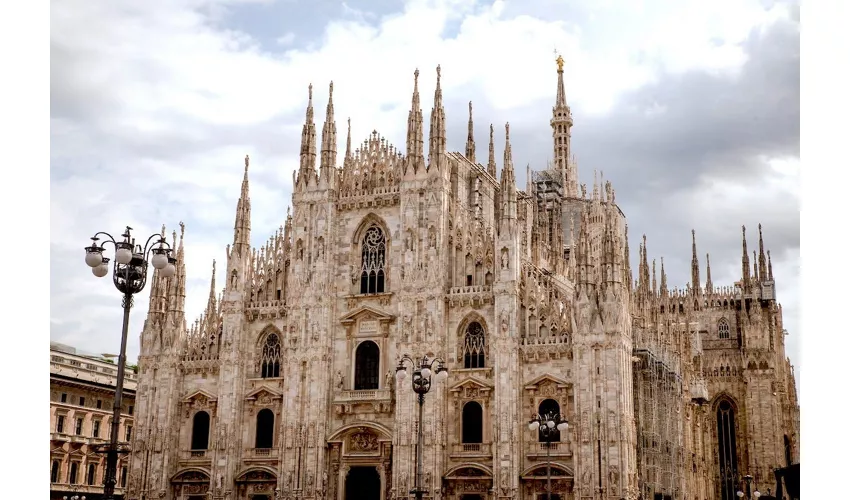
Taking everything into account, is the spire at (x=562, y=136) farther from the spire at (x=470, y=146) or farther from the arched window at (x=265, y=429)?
the arched window at (x=265, y=429)

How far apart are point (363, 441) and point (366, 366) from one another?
2.98 meters

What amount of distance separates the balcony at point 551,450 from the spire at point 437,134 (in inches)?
460

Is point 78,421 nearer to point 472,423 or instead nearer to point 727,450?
point 472,423

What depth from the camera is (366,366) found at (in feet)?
124

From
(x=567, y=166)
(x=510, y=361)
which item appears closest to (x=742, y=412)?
(x=567, y=166)

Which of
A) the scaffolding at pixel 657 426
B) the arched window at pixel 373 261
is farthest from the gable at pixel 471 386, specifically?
the scaffolding at pixel 657 426

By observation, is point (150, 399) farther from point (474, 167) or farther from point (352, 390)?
point (474, 167)

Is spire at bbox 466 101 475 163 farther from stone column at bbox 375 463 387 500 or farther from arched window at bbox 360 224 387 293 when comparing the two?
stone column at bbox 375 463 387 500

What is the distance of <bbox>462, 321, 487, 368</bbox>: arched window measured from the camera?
36.0 metres

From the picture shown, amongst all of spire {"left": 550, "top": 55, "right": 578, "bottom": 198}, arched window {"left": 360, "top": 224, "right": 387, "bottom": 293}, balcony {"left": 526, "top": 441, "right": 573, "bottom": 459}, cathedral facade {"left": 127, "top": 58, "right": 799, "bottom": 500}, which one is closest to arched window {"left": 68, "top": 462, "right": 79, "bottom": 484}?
cathedral facade {"left": 127, "top": 58, "right": 799, "bottom": 500}

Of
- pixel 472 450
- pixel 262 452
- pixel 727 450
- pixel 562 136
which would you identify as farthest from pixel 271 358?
pixel 562 136
